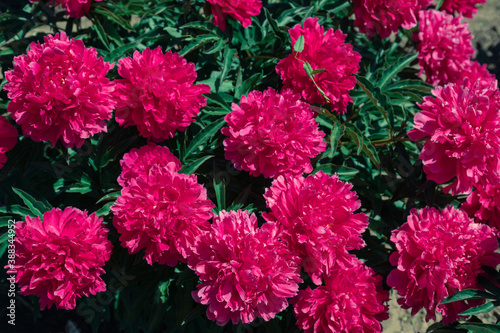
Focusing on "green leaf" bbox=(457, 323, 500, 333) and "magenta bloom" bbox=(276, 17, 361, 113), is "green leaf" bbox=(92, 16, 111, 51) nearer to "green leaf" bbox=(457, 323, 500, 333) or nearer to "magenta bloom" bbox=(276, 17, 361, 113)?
"magenta bloom" bbox=(276, 17, 361, 113)

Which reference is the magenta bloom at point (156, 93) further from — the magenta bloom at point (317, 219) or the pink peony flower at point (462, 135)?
the pink peony flower at point (462, 135)

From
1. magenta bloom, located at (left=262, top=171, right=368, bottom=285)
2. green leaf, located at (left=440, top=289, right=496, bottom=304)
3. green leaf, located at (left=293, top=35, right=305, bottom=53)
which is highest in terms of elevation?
green leaf, located at (left=293, top=35, right=305, bottom=53)

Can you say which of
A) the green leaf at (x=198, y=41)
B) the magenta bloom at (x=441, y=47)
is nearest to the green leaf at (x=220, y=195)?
the green leaf at (x=198, y=41)

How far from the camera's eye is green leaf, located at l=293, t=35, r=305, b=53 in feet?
4.60

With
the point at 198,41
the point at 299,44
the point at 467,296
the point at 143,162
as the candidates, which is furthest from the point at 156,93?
the point at 467,296

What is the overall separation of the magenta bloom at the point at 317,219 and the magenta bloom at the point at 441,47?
1082 mm

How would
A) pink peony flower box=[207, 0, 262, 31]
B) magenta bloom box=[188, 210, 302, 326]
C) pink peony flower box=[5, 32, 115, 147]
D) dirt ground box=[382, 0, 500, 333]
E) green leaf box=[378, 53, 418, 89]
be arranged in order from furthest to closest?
dirt ground box=[382, 0, 500, 333] < green leaf box=[378, 53, 418, 89] < pink peony flower box=[207, 0, 262, 31] < pink peony flower box=[5, 32, 115, 147] < magenta bloom box=[188, 210, 302, 326]

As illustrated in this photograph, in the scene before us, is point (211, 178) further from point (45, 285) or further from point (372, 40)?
point (372, 40)

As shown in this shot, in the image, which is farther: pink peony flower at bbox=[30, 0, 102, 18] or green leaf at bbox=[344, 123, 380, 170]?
pink peony flower at bbox=[30, 0, 102, 18]

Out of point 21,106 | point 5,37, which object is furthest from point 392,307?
point 5,37

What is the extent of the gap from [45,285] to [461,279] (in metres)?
1.22

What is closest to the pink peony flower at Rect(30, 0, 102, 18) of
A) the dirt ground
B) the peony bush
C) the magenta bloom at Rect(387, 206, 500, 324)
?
the peony bush

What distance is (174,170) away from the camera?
1.32 metres

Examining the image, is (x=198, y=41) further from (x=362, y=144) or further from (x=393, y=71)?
(x=393, y=71)
